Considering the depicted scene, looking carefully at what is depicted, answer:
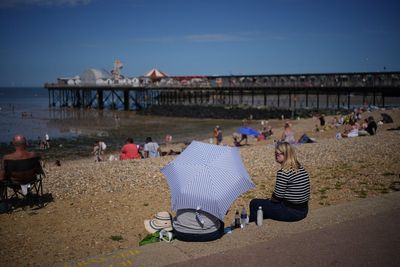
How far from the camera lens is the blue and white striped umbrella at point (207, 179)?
4469 millimetres

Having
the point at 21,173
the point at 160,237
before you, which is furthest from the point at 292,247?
the point at 21,173

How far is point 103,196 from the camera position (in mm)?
8359

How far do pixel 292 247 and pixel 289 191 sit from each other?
0.88 m

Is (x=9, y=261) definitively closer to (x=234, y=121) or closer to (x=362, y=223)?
(x=362, y=223)

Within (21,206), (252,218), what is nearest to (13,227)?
(21,206)

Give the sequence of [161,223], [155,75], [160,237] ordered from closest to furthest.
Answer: [160,237] → [161,223] → [155,75]

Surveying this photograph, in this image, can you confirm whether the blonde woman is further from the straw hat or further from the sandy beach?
the sandy beach

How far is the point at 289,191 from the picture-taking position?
16.7ft

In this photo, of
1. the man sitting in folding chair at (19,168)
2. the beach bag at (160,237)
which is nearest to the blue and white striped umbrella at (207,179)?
the beach bag at (160,237)

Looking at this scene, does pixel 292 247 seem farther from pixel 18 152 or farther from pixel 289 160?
pixel 18 152

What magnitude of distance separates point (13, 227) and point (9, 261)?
4.70 ft

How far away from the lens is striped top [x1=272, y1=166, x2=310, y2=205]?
5023 millimetres

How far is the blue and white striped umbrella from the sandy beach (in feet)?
6.29

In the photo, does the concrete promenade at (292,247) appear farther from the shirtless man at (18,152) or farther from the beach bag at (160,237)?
the shirtless man at (18,152)
